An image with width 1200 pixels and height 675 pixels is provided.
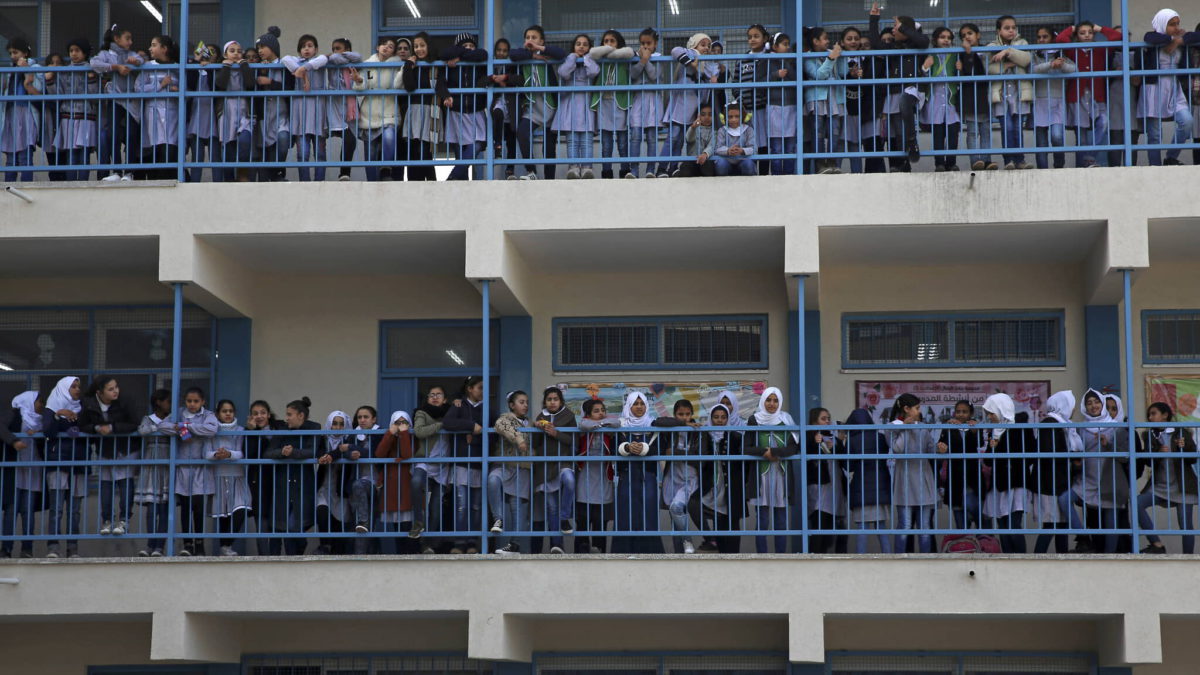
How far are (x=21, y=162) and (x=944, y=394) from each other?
332 inches

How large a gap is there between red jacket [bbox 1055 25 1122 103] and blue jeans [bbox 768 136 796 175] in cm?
207

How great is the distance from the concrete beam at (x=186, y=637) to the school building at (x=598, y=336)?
0.08ft

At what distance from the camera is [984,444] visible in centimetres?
1297

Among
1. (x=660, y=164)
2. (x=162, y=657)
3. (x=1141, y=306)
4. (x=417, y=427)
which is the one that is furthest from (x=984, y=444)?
(x=162, y=657)

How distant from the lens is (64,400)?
43.2 feet

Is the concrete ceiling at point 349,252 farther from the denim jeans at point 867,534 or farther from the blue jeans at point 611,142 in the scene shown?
the denim jeans at point 867,534

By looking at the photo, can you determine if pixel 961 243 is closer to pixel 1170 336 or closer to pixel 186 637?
pixel 1170 336

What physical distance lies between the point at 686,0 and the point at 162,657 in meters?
7.75

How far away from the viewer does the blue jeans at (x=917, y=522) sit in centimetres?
1245

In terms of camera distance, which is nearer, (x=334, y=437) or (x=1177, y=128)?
(x=1177, y=128)

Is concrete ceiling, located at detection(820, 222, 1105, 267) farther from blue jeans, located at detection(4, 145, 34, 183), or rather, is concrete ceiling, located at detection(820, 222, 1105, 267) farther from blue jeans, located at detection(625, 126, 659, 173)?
blue jeans, located at detection(4, 145, 34, 183)

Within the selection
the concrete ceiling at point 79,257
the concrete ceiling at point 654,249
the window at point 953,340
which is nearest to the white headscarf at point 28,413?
the concrete ceiling at point 79,257

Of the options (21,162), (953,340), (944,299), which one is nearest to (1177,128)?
(944,299)

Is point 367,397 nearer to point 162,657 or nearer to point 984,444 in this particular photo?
point 162,657
